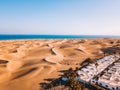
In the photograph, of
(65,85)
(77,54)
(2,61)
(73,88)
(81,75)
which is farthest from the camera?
(77,54)

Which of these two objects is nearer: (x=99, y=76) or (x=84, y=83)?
(x=84, y=83)

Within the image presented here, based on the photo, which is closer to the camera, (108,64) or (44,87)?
(44,87)

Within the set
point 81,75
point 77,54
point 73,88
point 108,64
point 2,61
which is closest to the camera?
point 73,88

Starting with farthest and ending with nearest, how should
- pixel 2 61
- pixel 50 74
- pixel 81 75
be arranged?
pixel 2 61 → pixel 50 74 → pixel 81 75

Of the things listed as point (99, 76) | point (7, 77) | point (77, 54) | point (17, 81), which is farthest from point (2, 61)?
point (99, 76)

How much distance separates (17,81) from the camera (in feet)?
166

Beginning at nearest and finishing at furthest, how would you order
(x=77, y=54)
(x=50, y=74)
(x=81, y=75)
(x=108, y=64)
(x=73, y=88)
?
(x=73, y=88) < (x=81, y=75) < (x=50, y=74) < (x=108, y=64) < (x=77, y=54)

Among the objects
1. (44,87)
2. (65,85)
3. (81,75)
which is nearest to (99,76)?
(81,75)

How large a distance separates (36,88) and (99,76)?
660 inches

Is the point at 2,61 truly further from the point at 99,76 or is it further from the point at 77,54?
the point at 99,76

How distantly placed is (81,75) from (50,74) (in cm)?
988

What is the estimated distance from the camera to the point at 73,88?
39000 millimetres

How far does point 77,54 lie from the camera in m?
92.8

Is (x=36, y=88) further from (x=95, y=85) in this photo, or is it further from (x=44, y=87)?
(x=95, y=85)
